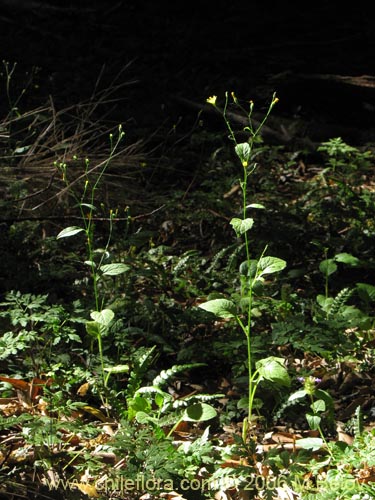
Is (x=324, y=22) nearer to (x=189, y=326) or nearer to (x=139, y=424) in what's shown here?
(x=189, y=326)

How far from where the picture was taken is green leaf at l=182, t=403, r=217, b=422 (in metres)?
2.67

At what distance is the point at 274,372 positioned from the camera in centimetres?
257

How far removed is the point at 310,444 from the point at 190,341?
1.02 m

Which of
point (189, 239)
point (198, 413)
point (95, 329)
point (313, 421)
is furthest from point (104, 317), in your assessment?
point (189, 239)

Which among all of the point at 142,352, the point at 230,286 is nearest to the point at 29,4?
the point at 230,286

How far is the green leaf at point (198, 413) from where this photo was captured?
2.67m

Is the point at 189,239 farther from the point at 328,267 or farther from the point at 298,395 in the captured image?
the point at 298,395

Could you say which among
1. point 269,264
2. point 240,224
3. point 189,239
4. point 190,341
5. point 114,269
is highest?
point 240,224

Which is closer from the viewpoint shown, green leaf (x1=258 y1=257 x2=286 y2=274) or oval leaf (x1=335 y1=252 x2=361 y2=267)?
green leaf (x1=258 y1=257 x2=286 y2=274)

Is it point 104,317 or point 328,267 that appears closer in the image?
point 104,317

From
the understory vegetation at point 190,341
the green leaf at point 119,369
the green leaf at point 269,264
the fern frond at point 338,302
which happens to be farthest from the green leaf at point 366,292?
the green leaf at point 119,369

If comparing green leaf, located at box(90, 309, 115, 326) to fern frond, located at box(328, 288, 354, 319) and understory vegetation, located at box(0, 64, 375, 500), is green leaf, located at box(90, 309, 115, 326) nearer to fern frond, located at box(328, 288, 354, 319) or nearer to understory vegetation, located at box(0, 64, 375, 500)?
understory vegetation, located at box(0, 64, 375, 500)

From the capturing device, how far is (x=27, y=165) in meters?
4.17

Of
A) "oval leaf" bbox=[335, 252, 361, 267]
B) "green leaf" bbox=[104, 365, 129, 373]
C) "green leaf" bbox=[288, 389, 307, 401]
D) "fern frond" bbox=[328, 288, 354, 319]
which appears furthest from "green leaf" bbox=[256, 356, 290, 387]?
"oval leaf" bbox=[335, 252, 361, 267]
